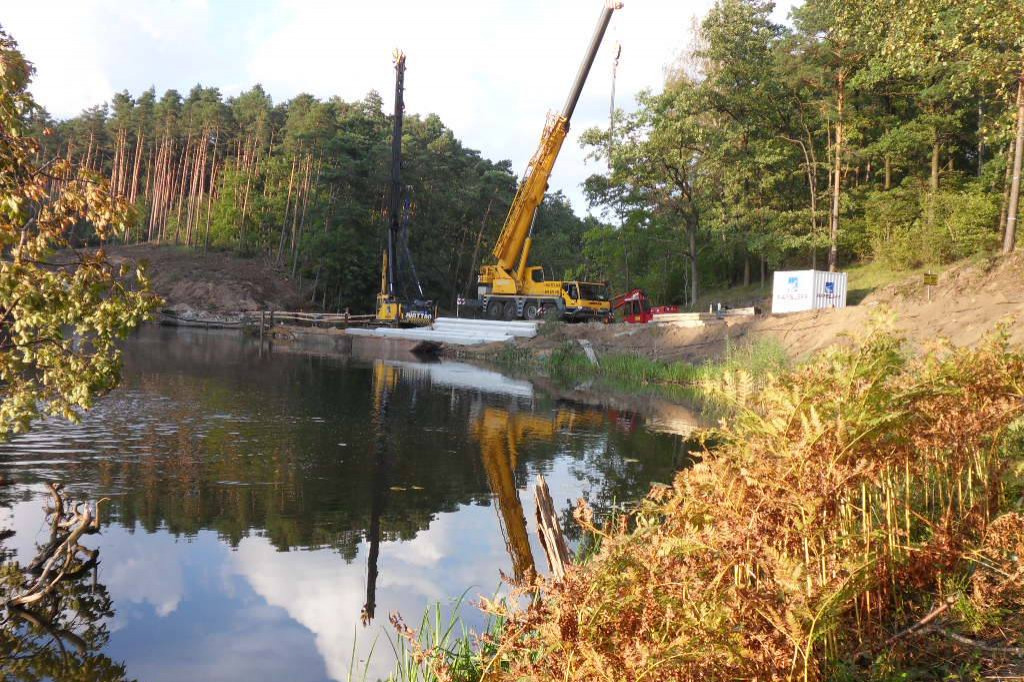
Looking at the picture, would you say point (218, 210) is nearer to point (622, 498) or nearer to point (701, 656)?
point (622, 498)

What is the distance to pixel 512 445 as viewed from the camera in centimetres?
1408

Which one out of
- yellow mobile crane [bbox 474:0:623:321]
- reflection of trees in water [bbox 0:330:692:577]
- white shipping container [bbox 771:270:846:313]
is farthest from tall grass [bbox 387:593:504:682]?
yellow mobile crane [bbox 474:0:623:321]

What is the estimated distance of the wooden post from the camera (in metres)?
4.64

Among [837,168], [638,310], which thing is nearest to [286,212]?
[638,310]

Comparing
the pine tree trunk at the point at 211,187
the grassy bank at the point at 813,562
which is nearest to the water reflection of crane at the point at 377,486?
the grassy bank at the point at 813,562

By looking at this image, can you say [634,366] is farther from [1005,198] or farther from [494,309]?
[1005,198]

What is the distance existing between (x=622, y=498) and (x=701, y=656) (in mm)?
7236

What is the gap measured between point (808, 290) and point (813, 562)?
87.6 ft

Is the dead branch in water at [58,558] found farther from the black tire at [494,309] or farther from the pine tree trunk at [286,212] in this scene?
the pine tree trunk at [286,212]

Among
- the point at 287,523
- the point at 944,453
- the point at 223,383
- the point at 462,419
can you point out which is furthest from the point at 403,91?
the point at 944,453

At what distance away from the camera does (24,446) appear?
11.6 metres

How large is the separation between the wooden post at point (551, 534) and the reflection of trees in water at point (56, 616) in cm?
292

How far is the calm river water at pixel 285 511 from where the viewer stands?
5973 mm

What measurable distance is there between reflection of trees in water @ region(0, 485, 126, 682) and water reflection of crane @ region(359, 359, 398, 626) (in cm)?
188
